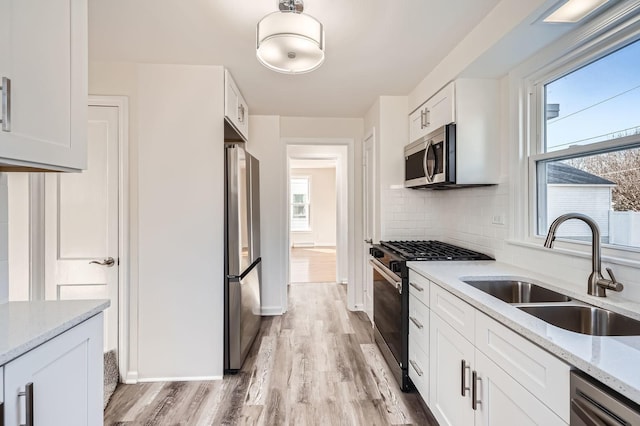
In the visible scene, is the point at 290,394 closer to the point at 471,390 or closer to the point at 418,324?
the point at 418,324

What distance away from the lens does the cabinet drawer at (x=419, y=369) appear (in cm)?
193

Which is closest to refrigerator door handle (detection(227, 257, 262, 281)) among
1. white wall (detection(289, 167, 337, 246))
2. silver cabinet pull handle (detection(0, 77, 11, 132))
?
silver cabinet pull handle (detection(0, 77, 11, 132))

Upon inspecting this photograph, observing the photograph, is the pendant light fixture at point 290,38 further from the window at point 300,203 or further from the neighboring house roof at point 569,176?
the window at point 300,203

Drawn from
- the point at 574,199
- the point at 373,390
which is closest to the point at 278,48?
the point at 574,199

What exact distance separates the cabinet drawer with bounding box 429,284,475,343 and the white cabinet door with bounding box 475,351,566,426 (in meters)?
0.12

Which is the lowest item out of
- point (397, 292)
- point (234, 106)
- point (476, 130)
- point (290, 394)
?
point (290, 394)

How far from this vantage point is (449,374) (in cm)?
164

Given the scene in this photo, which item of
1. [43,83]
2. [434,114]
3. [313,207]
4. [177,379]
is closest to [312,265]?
[313,207]

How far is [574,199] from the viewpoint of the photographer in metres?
1.75

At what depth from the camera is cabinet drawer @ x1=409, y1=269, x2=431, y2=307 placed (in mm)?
1922

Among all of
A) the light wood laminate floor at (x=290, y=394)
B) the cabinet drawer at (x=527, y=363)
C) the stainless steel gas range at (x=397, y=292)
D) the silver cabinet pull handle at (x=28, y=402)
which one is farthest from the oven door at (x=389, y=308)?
the silver cabinet pull handle at (x=28, y=402)

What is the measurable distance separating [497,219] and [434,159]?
61cm

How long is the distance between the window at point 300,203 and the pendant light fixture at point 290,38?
25.2 ft

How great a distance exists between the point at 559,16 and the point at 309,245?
8354 mm
